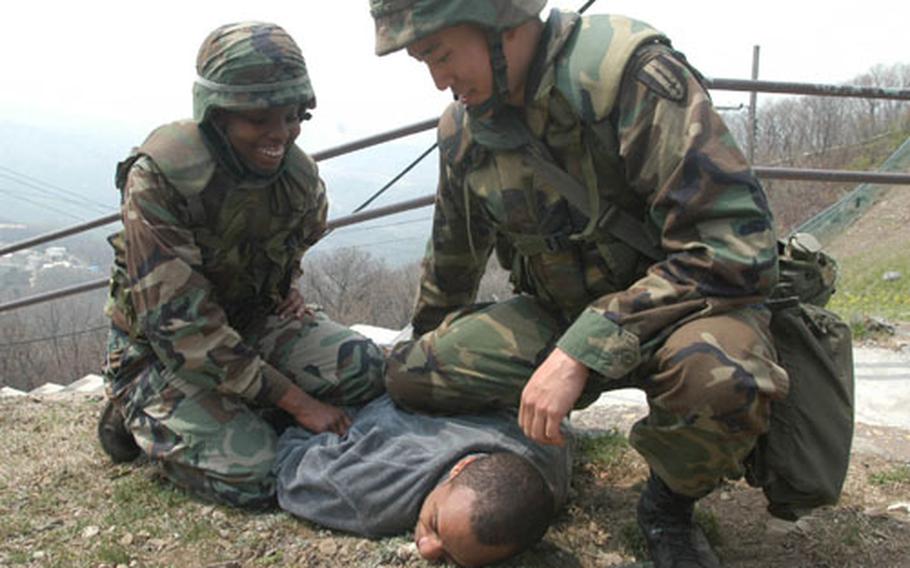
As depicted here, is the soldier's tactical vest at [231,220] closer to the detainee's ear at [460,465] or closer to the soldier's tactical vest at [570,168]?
the soldier's tactical vest at [570,168]

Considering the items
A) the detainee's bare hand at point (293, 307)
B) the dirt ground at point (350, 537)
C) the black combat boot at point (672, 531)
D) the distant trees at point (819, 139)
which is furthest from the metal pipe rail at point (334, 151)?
the distant trees at point (819, 139)

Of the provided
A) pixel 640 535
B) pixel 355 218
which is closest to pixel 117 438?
pixel 640 535

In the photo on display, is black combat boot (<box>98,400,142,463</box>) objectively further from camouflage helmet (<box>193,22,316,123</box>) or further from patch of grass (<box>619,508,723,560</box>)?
patch of grass (<box>619,508,723,560</box>)

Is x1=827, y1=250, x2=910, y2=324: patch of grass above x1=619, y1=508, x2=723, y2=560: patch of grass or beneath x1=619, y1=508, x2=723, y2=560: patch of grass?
beneath

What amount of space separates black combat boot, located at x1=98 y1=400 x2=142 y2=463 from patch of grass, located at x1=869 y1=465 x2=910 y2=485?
9.56 feet

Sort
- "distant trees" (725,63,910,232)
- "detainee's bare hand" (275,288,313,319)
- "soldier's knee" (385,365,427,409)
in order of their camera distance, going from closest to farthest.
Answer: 1. "soldier's knee" (385,365,427,409)
2. "detainee's bare hand" (275,288,313,319)
3. "distant trees" (725,63,910,232)

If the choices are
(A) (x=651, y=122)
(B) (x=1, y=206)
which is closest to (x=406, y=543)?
(A) (x=651, y=122)

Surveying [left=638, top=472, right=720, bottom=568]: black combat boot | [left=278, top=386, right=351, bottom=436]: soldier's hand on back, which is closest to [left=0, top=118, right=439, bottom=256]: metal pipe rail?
[left=278, top=386, right=351, bottom=436]: soldier's hand on back

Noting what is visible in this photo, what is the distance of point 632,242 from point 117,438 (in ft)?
7.79

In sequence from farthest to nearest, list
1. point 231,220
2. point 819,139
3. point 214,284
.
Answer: point 819,139 < point 214,284 < point 231,220

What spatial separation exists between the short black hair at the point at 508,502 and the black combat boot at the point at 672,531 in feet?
0.99

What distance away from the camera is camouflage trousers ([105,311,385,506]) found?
307cm

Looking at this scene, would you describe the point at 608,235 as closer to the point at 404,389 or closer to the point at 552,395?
the point at 552,395

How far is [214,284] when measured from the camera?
3385mm
